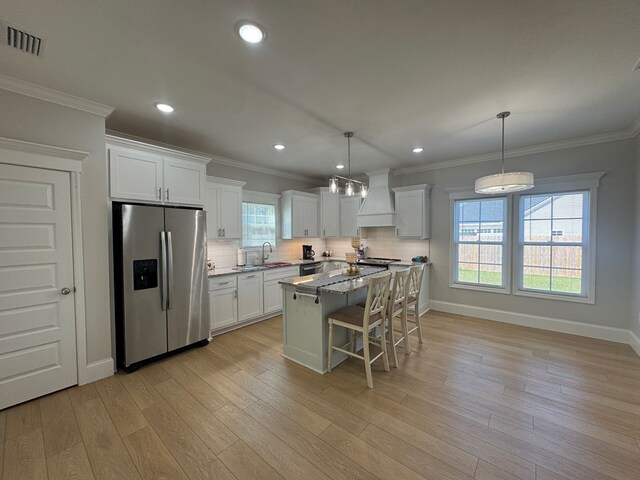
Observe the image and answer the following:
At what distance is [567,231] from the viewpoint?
3.92 metres

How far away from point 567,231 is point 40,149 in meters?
6.32

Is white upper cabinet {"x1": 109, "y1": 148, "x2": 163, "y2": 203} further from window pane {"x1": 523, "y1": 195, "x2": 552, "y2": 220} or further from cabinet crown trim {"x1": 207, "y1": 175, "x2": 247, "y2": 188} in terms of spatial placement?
window pane {"x1": 523, "y1": 195, "x2": 552, "y2": 220}

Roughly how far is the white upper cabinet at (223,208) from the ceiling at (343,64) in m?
0.94

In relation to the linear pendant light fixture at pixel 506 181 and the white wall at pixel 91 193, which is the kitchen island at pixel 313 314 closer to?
the linear pendant light fixture at pixel 506 181

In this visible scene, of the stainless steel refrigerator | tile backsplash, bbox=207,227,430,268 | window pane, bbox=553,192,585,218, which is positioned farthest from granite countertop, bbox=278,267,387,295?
window pane, bbox=553,192,585,218

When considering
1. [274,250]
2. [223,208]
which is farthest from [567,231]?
[223,208]

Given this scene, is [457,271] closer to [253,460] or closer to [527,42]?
[527,42]

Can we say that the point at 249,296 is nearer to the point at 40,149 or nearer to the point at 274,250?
the point at 274,250

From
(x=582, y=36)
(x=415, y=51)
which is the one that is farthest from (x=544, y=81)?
(x=415, y=51)

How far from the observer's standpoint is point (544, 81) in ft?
7.38

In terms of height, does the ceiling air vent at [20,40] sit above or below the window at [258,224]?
above

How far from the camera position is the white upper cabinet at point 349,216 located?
5859 mm

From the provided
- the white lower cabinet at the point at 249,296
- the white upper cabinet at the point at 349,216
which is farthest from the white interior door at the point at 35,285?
the white upper cabinet at the point at 349,216

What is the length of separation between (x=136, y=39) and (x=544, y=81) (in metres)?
3.14
